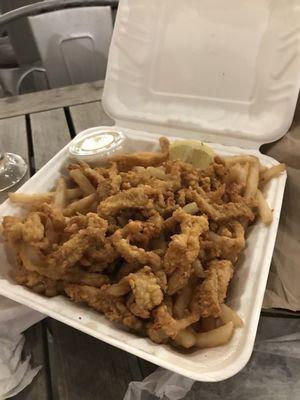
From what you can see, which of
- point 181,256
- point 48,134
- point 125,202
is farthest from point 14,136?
point 181,256

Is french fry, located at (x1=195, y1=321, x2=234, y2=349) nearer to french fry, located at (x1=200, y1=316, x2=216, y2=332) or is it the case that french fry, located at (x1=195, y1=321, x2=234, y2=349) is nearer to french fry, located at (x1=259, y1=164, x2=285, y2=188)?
french fry, located at (x1=200, y1=316, x2=216, y2=332)

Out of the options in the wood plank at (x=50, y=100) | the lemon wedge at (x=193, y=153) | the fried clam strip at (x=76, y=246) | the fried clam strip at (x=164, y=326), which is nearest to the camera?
the fried clam strip at (x=164, y=326)

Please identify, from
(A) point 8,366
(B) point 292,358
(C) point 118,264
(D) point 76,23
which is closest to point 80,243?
(C) point 118,264

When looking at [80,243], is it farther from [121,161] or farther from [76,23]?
[76,23]

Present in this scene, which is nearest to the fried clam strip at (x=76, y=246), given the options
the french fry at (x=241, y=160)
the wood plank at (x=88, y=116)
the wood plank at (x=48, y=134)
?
the french fry at (x=241, y=160)

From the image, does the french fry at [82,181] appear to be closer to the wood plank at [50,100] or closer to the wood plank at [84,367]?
the wood plank at [84,367]

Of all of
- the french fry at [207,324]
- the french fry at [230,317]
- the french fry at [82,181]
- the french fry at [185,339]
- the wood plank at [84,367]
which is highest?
Result: the french fry at [82,181]

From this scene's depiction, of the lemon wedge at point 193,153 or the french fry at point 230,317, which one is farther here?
the lemon wedge at point 193,153
